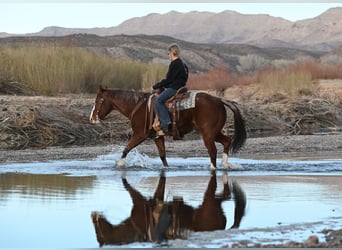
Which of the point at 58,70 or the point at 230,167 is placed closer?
the point at 230,167

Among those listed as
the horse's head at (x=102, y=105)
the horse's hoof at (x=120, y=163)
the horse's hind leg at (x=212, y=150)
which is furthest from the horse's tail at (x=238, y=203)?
the horse's head at (x=102, y=105)

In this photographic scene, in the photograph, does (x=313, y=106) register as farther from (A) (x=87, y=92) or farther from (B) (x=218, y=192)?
(B) (x=218, y=192)

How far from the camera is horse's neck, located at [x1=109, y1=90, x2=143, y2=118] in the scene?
55.2 ft

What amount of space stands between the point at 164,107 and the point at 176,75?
700mm

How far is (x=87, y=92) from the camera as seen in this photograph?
35.7 m

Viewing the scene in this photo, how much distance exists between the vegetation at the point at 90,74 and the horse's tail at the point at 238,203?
21.5 m

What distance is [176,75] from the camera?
1587 cm

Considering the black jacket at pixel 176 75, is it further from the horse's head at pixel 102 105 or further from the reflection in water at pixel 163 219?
the reflection in water at pixel 163 219

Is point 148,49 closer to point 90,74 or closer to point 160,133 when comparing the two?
point 90,74

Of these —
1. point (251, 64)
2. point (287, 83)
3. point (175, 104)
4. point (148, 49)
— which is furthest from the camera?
point (148, 49)

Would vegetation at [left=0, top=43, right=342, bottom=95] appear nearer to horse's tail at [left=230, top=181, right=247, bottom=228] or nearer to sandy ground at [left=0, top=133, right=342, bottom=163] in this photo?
sandy ground at [left=0, top=133, right=342, bottom=163]

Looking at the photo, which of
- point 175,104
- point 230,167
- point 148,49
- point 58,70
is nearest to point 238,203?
point 230,167

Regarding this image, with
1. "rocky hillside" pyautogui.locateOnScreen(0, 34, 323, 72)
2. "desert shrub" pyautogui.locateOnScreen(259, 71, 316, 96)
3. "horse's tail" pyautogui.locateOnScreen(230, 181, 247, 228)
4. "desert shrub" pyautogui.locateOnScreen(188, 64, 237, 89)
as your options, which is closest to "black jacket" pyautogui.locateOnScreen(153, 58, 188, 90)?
"horse's tail" pyautogui.locateOnScreen(230, 181, 247, 228)

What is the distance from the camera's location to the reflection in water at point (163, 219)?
340 inches
